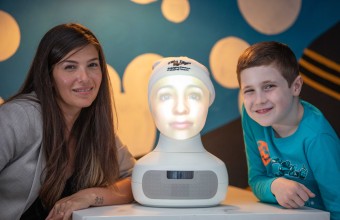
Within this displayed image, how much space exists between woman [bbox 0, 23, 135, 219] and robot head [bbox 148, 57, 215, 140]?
0.24 meters

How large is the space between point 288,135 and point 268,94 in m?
0.16

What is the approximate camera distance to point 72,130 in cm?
154

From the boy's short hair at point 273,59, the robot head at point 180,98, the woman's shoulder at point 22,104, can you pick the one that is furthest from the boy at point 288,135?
the woman's shoulder at point 22,104

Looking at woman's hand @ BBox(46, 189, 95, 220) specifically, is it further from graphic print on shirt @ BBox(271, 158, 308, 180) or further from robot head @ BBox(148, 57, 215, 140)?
graphic print on shirt @ BBox(271, 158, 308, 180)

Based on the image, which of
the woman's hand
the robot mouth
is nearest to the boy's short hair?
the robot mouth

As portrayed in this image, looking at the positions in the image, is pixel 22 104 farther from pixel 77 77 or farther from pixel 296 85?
pixel 296 85

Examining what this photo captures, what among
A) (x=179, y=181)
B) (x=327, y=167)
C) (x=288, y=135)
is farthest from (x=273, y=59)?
(x=179, y=181)

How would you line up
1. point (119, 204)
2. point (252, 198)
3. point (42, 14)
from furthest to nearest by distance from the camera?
point (42, 14), point (252, 198), point (119, 204)

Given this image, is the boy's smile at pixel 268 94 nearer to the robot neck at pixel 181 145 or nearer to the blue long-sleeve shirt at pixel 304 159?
the blue long-sleeve shirt at pixel 304 159

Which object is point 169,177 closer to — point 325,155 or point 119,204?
point 119,204

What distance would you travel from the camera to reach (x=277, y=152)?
1400 mm

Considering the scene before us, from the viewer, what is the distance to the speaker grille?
4.14 feet

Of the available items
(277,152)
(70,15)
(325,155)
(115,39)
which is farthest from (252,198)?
(70,15)

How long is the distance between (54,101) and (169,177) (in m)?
0.43
